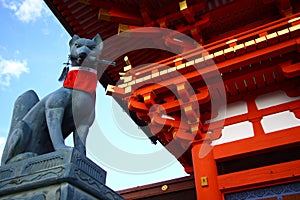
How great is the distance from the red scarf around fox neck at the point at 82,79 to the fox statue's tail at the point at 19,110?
469 mm

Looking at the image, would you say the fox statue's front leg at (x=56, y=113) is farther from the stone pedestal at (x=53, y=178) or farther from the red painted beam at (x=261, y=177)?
the red painted beam at (x=261, y=177)

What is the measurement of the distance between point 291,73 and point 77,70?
3323mm

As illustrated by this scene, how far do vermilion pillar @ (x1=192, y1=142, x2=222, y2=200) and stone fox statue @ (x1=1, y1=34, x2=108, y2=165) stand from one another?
8.41 ft

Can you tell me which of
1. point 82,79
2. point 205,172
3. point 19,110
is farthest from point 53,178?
point 205,172

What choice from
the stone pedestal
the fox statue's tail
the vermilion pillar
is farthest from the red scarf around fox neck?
the vermilion pillar

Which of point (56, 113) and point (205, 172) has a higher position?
point (205, 172)

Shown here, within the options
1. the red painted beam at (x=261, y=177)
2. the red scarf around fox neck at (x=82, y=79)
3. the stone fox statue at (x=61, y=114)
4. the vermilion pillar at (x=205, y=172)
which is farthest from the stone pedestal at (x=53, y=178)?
the red painted beam at (x=261, y=177)

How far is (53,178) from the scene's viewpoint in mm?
Result: 1912

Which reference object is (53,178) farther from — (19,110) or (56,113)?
(19,110)

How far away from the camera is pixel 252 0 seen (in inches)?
224

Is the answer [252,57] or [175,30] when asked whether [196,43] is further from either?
[252,57]

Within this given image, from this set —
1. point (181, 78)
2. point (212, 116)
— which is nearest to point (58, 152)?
point (181, 78)

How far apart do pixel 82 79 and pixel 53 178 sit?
3.29ft

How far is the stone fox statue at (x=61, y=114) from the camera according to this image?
238 centimetres
